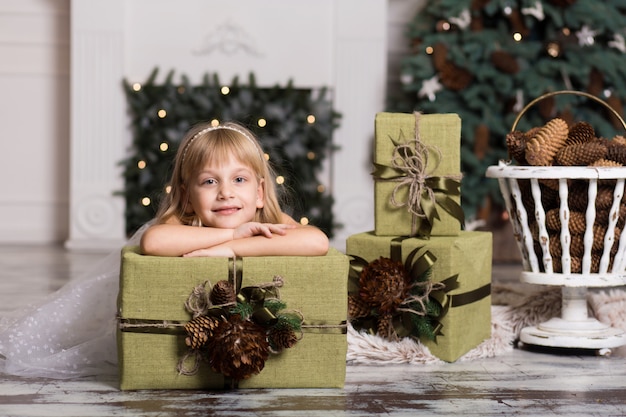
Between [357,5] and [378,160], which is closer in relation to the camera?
[378,160]

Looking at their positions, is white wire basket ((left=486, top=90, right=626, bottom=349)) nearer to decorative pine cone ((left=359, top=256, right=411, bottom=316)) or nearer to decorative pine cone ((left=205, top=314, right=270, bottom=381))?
decorative pine cone ((left=359, top=256, right=411, bottom=316))

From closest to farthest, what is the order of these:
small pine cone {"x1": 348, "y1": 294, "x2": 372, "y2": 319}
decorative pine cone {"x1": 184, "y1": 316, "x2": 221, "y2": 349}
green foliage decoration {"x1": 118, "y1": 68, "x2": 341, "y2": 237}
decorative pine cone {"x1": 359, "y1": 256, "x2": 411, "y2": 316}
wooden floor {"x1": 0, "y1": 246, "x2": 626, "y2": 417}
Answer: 1. wooden floor {"x1": 0, "y1": 246, "x2": 626, "y2": 417}
2. decorative pine cone {"x1": 184, "y1": 316, "x2": 221, "y2": 349}
3. decorative pine cone {"x1": 359, "y1": 256, "x2": 411, "y2": 316}
4. small pine cone {"x1": 348, "y1": 294, "x2": 372, "y2": 319}
5. green foliage decoration {"x1": 118, "y1": 68, "x2": 341, "y2": 237}

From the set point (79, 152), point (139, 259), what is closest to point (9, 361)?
point (139, 259)

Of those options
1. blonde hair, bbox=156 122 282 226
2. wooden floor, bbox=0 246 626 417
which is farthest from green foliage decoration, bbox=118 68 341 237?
wooden floor, bbox=0 246 626 417

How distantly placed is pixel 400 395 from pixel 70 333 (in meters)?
1.02

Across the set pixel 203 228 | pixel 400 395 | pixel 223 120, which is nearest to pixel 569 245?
pixel 400 395

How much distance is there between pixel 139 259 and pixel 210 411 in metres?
0.37

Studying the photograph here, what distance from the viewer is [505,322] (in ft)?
8.95

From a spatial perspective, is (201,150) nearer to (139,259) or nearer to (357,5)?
(139,259)

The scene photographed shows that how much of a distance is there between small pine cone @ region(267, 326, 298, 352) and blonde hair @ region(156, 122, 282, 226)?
37 cm

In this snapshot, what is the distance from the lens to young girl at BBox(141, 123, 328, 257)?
2021 millimetres

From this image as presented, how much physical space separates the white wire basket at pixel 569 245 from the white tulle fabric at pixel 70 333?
1116 mm

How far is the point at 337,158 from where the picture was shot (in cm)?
546

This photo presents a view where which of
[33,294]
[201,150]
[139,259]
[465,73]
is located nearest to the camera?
[139,259]
